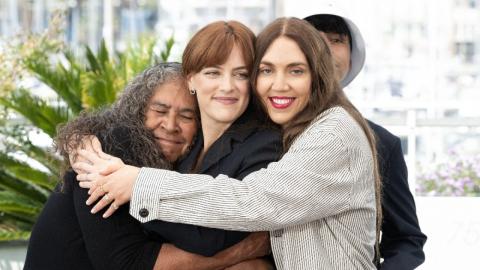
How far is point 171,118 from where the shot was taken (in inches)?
130

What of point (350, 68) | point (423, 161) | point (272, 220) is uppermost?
point (350, 68)

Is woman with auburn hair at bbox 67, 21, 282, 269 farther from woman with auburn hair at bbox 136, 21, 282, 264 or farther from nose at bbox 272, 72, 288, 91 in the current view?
nose at bbox 272, 72, 288, 91

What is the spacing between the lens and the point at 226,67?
3102mm

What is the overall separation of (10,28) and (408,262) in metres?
11.3

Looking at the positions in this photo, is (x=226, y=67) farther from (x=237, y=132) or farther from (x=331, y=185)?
(x=331, y=185)

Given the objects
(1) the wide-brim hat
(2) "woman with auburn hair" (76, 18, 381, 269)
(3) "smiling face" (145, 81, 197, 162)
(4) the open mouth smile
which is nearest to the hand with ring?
(2) "woman with auburn hair" (76, 18, 381, 269)

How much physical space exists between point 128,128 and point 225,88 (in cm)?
35

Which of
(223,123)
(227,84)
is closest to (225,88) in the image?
(227,84)

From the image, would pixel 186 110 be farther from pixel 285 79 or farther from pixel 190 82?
pixel 285 79

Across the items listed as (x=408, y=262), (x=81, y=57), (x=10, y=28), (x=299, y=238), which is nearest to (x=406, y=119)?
(x=81, y=57)

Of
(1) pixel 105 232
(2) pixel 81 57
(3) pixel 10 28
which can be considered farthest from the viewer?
(3) pixel 10 28

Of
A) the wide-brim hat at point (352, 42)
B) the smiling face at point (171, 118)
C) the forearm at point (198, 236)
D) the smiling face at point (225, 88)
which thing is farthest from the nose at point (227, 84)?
the wide-brim hat at point (352, 42)

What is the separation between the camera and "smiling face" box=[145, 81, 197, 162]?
3299mm

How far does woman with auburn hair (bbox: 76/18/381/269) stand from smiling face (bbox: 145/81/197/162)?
0.35m
